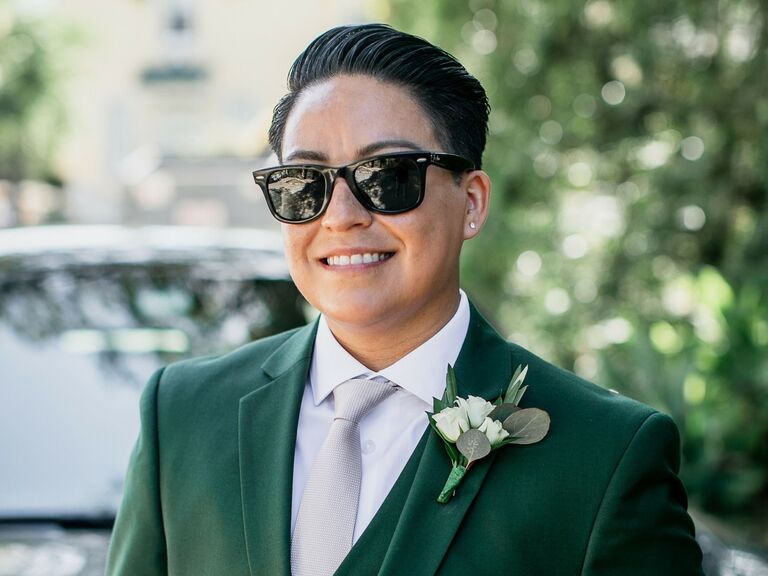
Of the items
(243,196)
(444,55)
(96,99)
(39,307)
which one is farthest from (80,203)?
(444,55)

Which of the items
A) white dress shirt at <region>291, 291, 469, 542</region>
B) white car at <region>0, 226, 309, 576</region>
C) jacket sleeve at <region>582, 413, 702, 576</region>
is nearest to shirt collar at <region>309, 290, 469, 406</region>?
white dress shirt at <region>291, 291, 469, 542</region>

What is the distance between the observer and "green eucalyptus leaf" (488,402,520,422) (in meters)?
1.81

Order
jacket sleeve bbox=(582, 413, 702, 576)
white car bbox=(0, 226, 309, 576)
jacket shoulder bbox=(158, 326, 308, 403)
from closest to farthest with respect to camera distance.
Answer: jacket sleeve bbox=(582, 413, 702, 576), jacket shoulder bbox=(158, 326, 308, 403), white car bbox=(0, 226, 309, 576)

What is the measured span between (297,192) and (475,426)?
468 mm

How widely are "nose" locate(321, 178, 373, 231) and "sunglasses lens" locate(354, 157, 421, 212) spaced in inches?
0.8

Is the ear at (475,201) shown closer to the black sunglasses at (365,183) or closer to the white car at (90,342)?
the black sunglasses at (365,183)

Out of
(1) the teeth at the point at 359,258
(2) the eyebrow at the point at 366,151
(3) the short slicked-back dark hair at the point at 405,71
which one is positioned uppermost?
(3) the short slicked-back dark hair at the point at 405,71

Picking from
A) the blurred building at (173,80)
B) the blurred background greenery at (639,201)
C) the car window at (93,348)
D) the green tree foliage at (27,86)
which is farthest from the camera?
the blurred building at (173,80)

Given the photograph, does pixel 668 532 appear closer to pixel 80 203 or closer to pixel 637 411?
pixel 637 411

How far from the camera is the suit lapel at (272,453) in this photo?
69.4 inches

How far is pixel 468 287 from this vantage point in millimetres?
7637

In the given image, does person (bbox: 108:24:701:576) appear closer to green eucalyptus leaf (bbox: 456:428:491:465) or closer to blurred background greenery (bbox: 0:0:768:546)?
green eucalyptus leaf (bbox: 456:428:491:465)

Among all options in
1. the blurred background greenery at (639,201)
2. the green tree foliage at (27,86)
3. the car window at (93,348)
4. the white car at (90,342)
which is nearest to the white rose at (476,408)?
the white car at (90,342)

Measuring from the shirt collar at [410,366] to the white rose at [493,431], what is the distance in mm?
154
